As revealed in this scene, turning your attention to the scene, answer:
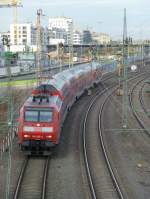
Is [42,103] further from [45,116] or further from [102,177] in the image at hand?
[102,177]

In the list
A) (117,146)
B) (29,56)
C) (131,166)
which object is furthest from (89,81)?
(29,56)

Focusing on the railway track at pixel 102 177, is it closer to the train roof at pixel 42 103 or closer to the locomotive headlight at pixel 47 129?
the locomotive headlight at pixel 47 129

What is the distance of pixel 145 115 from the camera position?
42.6 metres

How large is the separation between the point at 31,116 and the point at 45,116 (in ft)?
2.58

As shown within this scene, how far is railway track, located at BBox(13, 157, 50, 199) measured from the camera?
20172 millimetres

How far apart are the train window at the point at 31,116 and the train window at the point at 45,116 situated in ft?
0.92

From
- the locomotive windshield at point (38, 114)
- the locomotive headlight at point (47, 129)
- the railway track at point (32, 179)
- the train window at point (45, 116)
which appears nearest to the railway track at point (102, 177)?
the railway track at point (32, 179)

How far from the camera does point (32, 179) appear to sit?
22.5 metres

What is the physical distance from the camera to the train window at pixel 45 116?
2608 centimetres

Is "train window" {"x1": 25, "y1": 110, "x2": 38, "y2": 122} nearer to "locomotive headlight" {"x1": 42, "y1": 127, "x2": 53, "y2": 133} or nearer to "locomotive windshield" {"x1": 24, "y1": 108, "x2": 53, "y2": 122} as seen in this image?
"locomotive windshield" {"x1": 24, "y1": 108, "x2": 53, "y2": 122}

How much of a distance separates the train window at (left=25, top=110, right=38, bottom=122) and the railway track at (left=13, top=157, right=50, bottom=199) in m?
2.20

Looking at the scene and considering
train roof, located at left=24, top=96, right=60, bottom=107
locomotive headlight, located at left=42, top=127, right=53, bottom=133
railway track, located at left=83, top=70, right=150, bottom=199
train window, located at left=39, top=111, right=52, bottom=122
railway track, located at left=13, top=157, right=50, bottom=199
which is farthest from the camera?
train roof, located at left=24, top=96, right=60, bottom=107

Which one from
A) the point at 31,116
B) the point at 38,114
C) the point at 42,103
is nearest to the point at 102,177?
the point at 38,114

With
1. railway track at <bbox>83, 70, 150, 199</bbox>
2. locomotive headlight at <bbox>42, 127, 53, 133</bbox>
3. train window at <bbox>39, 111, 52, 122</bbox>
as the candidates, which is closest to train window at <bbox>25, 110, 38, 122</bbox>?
train window at <bbox>39, 111, 52, 122</bbox>
